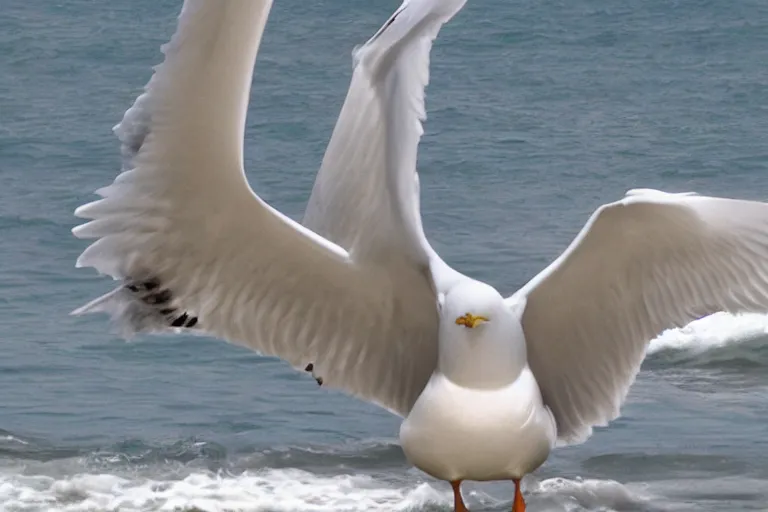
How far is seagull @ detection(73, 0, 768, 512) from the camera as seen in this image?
20.6 ft

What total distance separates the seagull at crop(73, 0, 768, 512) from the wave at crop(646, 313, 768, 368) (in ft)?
14.8

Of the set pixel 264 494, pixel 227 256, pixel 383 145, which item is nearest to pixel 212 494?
pixel 264 494

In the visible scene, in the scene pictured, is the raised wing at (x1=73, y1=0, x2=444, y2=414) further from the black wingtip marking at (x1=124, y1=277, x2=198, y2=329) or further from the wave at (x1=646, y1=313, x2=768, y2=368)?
the wave at (x1=646, y1=313, x2=768, y2=368)

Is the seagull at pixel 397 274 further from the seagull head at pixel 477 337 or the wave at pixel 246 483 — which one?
the wave at pixel 246 483

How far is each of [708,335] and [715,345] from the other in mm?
140

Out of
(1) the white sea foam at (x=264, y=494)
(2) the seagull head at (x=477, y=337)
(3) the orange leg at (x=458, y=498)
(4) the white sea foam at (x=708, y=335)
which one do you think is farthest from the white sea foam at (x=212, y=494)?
(4) the white sea foam at (x=708, y=335)

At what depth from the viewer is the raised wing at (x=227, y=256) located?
5.89 meters

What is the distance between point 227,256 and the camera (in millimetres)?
6883

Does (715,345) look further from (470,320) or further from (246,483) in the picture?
(470,320)

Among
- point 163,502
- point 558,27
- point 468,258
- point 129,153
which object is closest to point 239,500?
point 163,502

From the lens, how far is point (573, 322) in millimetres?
7227

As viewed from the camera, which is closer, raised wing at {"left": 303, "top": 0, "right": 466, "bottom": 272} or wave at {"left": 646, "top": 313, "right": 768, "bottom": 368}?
raised wing at {"left": 303, "top": 0, "right": 466, "bottom": 272}

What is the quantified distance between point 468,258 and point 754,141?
511 cm

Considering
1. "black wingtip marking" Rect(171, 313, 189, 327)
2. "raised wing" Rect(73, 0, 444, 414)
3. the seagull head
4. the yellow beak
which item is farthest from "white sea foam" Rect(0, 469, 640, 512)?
the yellow beak
